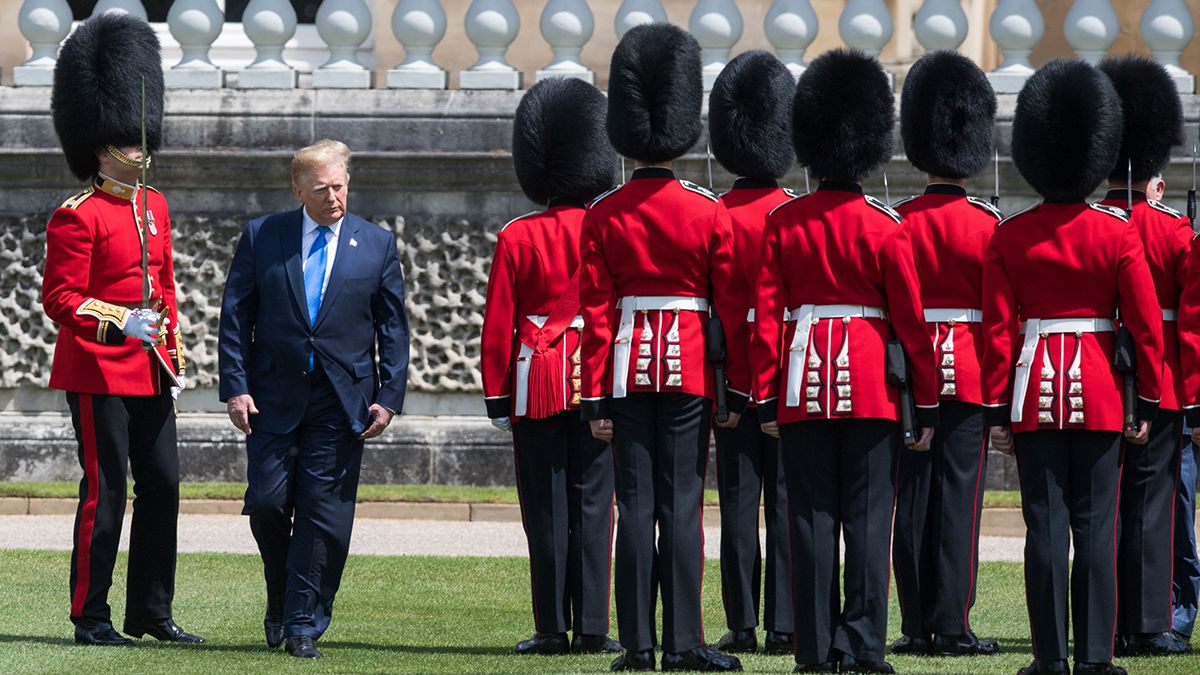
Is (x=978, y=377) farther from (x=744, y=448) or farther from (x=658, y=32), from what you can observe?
(x=658, y=32)

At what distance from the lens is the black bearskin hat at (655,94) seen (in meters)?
7.73

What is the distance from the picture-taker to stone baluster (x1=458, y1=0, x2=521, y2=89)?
12633 millimetres

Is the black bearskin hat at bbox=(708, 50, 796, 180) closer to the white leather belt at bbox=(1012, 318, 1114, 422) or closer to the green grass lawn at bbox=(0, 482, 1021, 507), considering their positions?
the white leather belt at bbox=(1012, 318, 1114, 422)

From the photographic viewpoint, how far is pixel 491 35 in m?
12.6

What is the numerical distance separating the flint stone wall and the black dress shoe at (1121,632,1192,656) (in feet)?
15.4

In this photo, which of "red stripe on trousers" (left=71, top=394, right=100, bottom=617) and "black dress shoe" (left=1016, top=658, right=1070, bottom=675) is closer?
"black dress shoe" (left=1016, top=658, right=1070, bottom=675)

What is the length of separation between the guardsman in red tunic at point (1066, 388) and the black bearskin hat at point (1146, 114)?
1.19 meters

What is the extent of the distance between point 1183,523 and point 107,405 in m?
3.76

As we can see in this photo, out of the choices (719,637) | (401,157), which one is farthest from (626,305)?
(401,157)

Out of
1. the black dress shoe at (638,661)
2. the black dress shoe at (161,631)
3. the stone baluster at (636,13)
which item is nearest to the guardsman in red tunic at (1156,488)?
the black dress shoe at (638,661)

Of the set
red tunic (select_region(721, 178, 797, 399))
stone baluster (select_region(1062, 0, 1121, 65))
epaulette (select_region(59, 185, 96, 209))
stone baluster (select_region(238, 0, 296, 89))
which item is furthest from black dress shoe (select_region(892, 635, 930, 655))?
stone baluster (select_region(238, 0, 296, 89))

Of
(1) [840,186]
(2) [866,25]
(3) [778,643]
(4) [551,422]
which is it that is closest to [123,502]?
(4) [551,422]

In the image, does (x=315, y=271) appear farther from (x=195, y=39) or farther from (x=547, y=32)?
(x=195, y=39)

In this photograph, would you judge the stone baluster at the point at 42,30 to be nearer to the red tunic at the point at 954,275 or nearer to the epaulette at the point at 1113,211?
the red tunic at the point at 954,275
